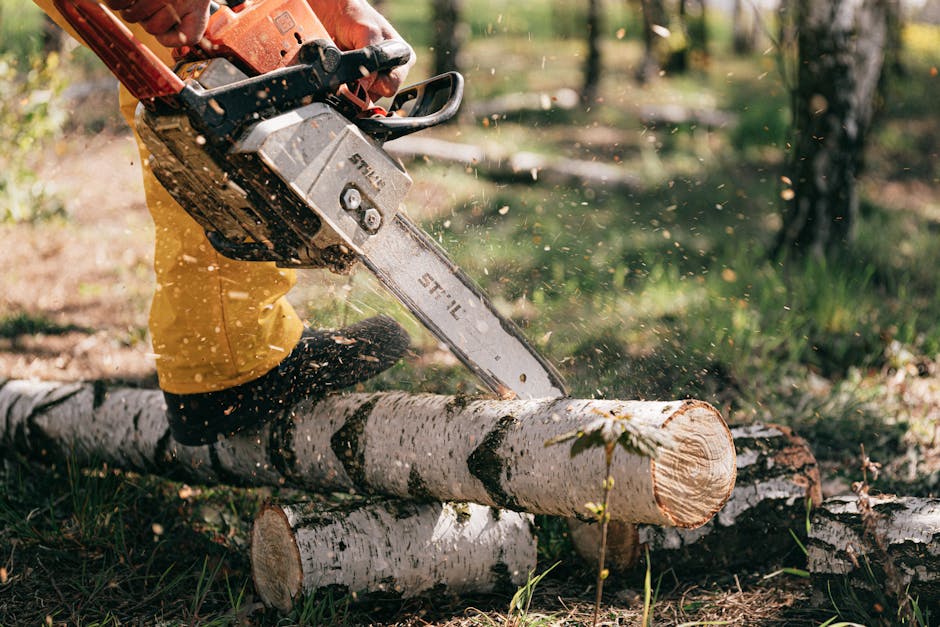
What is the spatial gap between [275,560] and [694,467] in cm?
105

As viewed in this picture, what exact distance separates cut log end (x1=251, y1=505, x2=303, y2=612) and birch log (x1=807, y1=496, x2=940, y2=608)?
1.29 metres

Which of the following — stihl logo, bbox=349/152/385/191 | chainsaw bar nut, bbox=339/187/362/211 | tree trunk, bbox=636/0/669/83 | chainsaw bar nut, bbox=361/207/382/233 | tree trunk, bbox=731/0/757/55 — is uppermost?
stihl logo, bbox=349/152/385/191

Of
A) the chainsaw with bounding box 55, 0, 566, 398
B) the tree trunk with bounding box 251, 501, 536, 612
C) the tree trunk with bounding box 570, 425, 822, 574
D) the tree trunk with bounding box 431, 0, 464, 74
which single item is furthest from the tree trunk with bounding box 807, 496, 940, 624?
the tree trunk with bounding box 431, 0, 464, 74

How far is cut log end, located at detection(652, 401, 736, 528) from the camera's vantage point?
185 cm

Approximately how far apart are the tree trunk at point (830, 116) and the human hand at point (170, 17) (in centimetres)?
351

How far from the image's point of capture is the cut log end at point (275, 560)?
2119 mm

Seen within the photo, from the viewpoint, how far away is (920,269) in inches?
191

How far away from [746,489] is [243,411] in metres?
1.42

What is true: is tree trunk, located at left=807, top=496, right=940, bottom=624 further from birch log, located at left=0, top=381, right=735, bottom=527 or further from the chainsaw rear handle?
the chainsaw rear handle

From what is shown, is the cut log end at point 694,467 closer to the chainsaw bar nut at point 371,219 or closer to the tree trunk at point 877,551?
the tree trunk at point 877,551

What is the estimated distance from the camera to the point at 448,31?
8953 mm

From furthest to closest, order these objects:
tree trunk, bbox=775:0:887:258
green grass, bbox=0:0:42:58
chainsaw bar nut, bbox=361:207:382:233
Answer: green grass, bbox=0:0:42:58, tree trunk, bbox=775:0:887:258, chainsaw bar nut, bbox=361:207:382:233

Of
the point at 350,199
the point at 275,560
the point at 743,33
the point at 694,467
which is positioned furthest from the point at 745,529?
the point at 743,33

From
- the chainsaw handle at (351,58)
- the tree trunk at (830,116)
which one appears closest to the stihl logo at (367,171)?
the chainsaw handle at (351,58)
